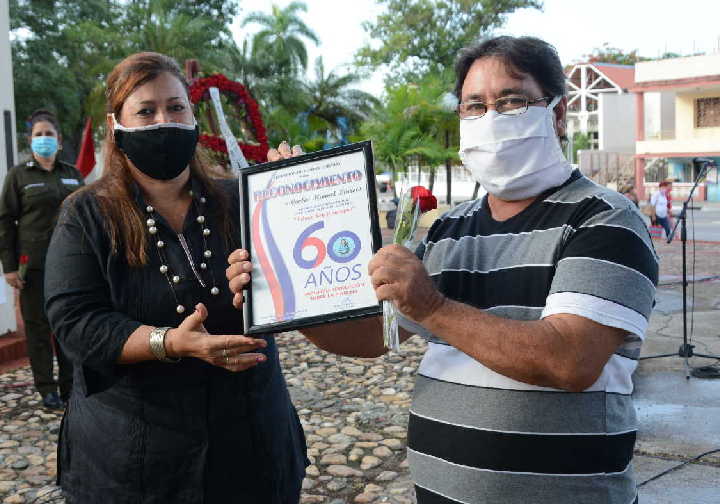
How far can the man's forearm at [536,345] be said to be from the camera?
1608 millimetres

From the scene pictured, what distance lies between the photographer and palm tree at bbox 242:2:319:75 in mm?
32625

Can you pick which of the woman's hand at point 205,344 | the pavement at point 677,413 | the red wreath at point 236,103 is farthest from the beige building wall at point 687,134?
the woman's hand at point 205,344

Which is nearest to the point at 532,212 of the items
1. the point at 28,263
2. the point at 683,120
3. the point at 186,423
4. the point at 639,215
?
the point at 639,215

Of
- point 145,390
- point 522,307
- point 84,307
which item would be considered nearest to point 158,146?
point 84,307

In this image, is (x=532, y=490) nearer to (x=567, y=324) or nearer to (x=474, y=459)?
(x=474, y=459)

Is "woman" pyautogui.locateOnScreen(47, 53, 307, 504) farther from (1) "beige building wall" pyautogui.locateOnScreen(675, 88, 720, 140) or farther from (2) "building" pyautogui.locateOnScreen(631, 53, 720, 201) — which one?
(1) "beige building wall" pyautogui.locateOnScreen(675, 88, 720, 140)

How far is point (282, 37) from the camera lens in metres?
33.1

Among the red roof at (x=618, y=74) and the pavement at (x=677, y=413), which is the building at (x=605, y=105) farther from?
the pavement at (x=677, y=413)

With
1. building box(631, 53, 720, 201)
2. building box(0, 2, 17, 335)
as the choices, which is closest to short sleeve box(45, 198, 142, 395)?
building box(0, 2, 17, 335)

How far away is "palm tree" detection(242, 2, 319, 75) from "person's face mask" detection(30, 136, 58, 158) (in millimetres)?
27446

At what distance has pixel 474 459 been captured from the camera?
1.87 m

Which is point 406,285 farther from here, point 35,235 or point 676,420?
point 35,235

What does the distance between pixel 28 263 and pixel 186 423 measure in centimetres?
420

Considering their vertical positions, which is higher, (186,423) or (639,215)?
(639,215)
